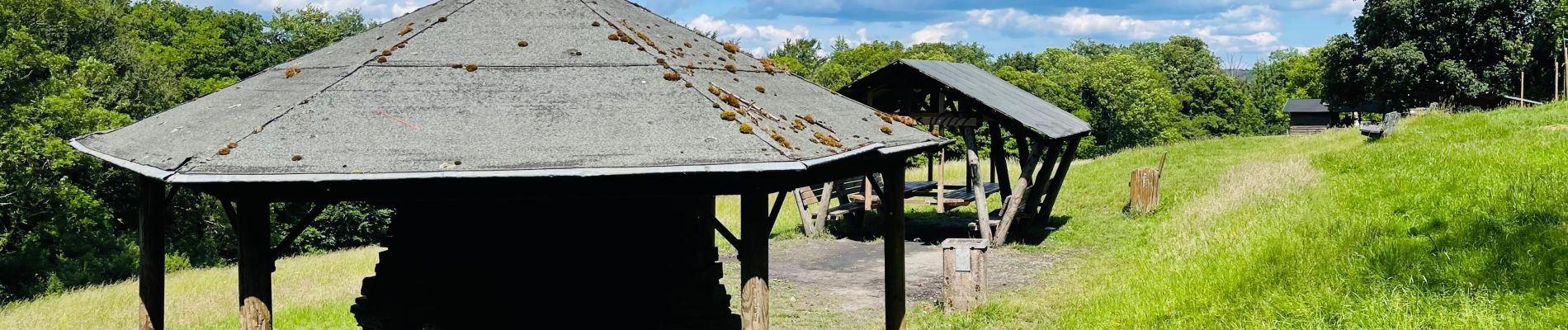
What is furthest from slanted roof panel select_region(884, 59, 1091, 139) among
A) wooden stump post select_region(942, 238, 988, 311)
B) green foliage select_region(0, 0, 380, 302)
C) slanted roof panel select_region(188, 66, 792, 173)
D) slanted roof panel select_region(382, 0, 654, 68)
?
green foliage select_region(0, 0, 380, 302)

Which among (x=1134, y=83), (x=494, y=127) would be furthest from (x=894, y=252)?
(x=1134, y=83)

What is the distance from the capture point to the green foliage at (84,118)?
2519 cm

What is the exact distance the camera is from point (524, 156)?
18.3ft

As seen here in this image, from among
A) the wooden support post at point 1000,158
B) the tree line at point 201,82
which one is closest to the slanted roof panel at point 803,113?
the wooden support post at point 1000,158

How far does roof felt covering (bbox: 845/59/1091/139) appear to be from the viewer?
1506cm

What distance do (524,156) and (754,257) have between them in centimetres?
176

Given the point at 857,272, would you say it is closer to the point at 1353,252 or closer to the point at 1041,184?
the point at 1041,184

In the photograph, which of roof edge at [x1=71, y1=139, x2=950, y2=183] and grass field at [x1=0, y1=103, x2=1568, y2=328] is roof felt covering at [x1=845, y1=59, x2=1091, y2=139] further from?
roof edge at [x1=71, y1=139, x2=950, y2=183]

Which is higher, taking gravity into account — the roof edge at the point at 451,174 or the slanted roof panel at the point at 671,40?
the slanted roof panel at the point at 671,40

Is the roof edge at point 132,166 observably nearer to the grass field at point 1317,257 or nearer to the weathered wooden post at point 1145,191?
the grass field at point 1317,257

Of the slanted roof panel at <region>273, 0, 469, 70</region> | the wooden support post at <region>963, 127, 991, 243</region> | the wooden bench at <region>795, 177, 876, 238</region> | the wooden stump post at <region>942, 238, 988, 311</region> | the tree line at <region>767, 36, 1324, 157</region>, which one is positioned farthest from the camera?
the tree line at <region>767, 36, 1324, 157</region>

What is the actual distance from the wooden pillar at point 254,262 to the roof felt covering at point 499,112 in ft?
1.74

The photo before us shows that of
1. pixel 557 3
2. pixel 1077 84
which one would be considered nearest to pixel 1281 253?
pixel 557 3

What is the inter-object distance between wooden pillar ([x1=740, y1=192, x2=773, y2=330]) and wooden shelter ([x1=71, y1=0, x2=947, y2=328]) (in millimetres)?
12
